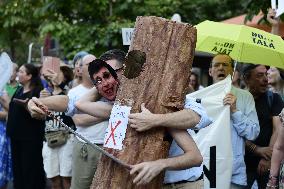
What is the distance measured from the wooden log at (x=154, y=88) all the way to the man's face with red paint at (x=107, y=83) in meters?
0.39

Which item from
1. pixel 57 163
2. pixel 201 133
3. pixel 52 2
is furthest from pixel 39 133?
pixel 52 2

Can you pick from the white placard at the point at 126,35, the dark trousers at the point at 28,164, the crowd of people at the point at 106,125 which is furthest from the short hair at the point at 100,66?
the dark trousers at the point at 28,164

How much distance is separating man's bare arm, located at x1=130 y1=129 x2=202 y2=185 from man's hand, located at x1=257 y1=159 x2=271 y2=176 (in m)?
2.53

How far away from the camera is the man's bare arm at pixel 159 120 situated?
3473 millimetres

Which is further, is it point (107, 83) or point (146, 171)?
point (107, 83)

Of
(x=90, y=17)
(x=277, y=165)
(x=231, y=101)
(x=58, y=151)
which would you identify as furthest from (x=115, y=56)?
(x=90, y=17)

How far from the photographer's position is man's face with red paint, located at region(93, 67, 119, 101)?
4.05 metres

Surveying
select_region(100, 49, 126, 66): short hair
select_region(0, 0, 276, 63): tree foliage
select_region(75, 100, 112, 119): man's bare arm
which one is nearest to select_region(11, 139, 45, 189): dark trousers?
select_region(75, 100, 112, 119): man's bare arm

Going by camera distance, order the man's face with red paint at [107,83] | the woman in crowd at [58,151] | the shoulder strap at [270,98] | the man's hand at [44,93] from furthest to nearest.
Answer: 1. the woman in crowd at [58,151]
2. the man's hand at [44,93]
3. the shoulder strap at [270,98]
4. the man's face with red paint at [107,83]

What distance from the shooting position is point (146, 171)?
3400mm

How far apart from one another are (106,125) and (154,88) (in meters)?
2.28

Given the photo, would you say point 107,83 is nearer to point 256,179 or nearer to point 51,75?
point 256,179

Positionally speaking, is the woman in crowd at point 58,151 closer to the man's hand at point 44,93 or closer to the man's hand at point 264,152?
the man's hand at point 44,93

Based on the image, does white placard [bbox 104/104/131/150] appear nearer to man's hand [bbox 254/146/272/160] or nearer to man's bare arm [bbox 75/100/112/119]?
man's bare arm [bbox 75/100/112/119]
